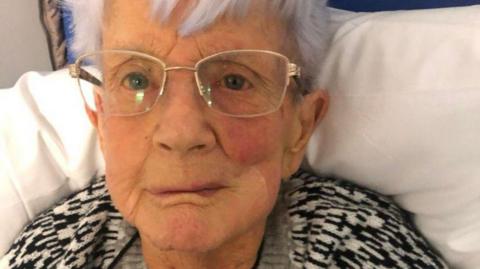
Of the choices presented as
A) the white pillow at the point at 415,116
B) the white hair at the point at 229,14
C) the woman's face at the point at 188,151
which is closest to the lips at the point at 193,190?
the woman's face at the point at 188,151

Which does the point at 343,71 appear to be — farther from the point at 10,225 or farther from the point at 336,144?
the point at 10,225

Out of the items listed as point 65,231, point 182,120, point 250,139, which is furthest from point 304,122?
point 65,231

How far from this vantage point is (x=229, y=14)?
103 centimetres

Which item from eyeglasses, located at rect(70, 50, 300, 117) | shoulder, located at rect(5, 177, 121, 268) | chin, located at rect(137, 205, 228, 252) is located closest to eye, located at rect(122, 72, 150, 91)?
eyeglasses, located at rect(70, 50, 300, 117)

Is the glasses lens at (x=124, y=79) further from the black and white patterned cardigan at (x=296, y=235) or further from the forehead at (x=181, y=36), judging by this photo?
the black and white patterned cardigan at (x=296, y=235)

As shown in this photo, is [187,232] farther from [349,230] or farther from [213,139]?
[349,230]

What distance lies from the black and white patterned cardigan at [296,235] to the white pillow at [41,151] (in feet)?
0.15

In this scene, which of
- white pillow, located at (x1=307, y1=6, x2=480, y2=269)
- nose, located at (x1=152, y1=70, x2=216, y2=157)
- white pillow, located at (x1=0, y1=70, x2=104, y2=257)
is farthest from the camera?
white pillow, located at (x1=0, y1=70, x2=104, y2=257)

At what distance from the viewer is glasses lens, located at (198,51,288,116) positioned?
1034 millimetres

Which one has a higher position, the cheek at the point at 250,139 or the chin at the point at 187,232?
the cheek at the point at 250,139

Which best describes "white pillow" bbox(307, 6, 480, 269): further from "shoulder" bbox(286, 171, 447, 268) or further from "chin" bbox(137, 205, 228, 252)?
"chin" bbox(137, 205, 228, 252)

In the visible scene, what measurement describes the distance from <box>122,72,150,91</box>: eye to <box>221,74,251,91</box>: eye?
124 mm

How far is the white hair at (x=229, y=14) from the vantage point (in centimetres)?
101

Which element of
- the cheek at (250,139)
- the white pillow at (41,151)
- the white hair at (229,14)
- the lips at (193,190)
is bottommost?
the white pillow at (41,151)
